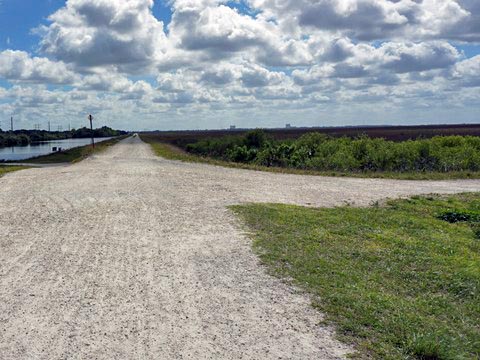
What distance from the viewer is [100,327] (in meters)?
5.08

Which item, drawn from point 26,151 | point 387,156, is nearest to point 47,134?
point 26,151

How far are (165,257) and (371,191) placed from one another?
905 cm

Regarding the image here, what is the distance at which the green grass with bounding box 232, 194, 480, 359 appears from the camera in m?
4.86

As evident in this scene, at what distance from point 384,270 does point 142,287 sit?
3.28m

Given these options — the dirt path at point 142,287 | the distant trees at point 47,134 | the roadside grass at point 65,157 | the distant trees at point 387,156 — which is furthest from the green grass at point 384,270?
the distant trees at point 47,134

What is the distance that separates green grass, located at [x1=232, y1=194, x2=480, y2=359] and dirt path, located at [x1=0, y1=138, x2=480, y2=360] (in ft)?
1.25

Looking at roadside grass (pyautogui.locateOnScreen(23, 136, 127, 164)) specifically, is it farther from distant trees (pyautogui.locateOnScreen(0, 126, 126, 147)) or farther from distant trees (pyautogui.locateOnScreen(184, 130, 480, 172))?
distant trees (pyautogui.locateOnScreen(0, 126, 126, 147))

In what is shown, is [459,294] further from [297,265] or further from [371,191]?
[371,191]

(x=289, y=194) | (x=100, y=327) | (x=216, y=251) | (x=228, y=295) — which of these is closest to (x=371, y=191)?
(x=289, y=194)

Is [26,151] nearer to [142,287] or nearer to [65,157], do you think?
[65,157]

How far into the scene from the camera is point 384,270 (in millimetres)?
6996

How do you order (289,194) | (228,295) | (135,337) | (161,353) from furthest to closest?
(289,194)
(228,295)
(135,337)
(161,353)

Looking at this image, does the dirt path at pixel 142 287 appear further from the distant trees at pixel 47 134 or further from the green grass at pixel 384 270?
the distant trees at pixel 47 134

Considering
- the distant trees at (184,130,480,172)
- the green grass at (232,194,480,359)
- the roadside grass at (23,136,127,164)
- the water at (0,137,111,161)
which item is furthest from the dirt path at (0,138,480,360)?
the water at (0,137,111,161)
